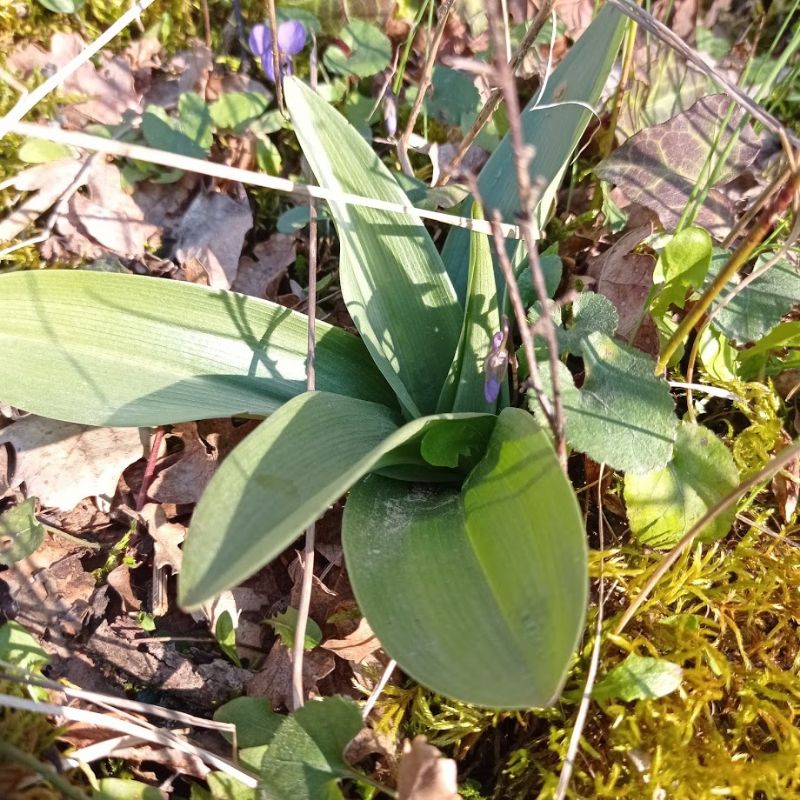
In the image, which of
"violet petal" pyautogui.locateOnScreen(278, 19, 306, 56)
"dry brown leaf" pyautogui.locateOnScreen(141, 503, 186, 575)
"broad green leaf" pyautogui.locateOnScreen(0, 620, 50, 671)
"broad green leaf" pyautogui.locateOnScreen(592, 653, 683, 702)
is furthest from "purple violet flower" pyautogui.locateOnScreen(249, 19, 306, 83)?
"broad green leaf" pyautogui.locateOnScreen(592, 653, 683, 702)

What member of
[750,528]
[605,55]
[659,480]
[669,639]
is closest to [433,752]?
[669,639]

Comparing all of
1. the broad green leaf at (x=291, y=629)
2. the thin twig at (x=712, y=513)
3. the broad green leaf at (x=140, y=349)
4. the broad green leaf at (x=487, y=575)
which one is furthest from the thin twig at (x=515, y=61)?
the broad green leaf at (x=291, y=629)

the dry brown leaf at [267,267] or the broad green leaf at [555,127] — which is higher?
the broad green leaf at [555,127]

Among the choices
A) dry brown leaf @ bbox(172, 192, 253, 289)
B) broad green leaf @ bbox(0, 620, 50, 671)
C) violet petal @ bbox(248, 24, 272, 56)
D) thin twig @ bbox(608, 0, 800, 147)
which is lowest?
broad green leaf @ bbox(0, 620, 50, 671)

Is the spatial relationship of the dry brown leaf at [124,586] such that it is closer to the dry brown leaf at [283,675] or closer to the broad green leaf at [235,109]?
the dry brown leaf at [283,675]

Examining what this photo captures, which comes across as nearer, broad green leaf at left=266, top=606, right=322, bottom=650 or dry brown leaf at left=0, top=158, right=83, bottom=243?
broad green leaf at left=266, top=606, right=322, bottom=650

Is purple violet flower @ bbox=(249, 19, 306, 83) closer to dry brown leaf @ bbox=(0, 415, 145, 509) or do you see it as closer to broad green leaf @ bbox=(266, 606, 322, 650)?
dry brown leaf @ bbox=(0, 415, 145, 509)

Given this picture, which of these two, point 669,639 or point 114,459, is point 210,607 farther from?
point 669,639
